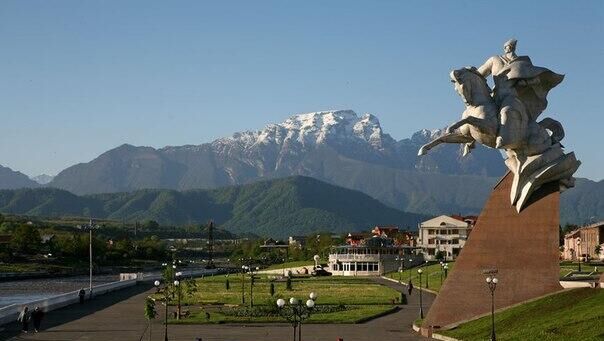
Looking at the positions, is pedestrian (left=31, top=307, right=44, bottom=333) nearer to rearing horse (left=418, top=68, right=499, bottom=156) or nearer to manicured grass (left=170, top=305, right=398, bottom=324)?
manicured grass (left=170, top=305, right=398, bottom=324)

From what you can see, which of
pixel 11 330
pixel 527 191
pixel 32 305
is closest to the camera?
pixel 527 191

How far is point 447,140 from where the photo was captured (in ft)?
157

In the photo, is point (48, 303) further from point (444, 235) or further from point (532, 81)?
point (444, 235)

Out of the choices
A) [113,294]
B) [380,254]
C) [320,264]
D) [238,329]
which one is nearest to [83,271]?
[320,264]

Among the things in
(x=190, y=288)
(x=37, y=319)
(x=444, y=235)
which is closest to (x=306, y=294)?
(x=190, y=288)

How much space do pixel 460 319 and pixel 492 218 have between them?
472 centimetres

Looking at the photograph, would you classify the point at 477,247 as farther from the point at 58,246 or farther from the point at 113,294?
the point at 58,246

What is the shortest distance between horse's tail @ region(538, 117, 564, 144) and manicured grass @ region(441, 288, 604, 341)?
7.06 m

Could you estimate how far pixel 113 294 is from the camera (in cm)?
9506

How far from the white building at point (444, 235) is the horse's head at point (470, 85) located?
122 metres

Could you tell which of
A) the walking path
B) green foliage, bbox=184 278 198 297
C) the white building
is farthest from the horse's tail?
the white building

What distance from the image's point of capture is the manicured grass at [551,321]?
38.6 meters

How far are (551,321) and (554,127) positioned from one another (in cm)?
1034

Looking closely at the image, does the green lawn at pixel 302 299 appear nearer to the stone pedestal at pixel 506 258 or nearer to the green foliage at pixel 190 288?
the green foliage at pixel 190 288
